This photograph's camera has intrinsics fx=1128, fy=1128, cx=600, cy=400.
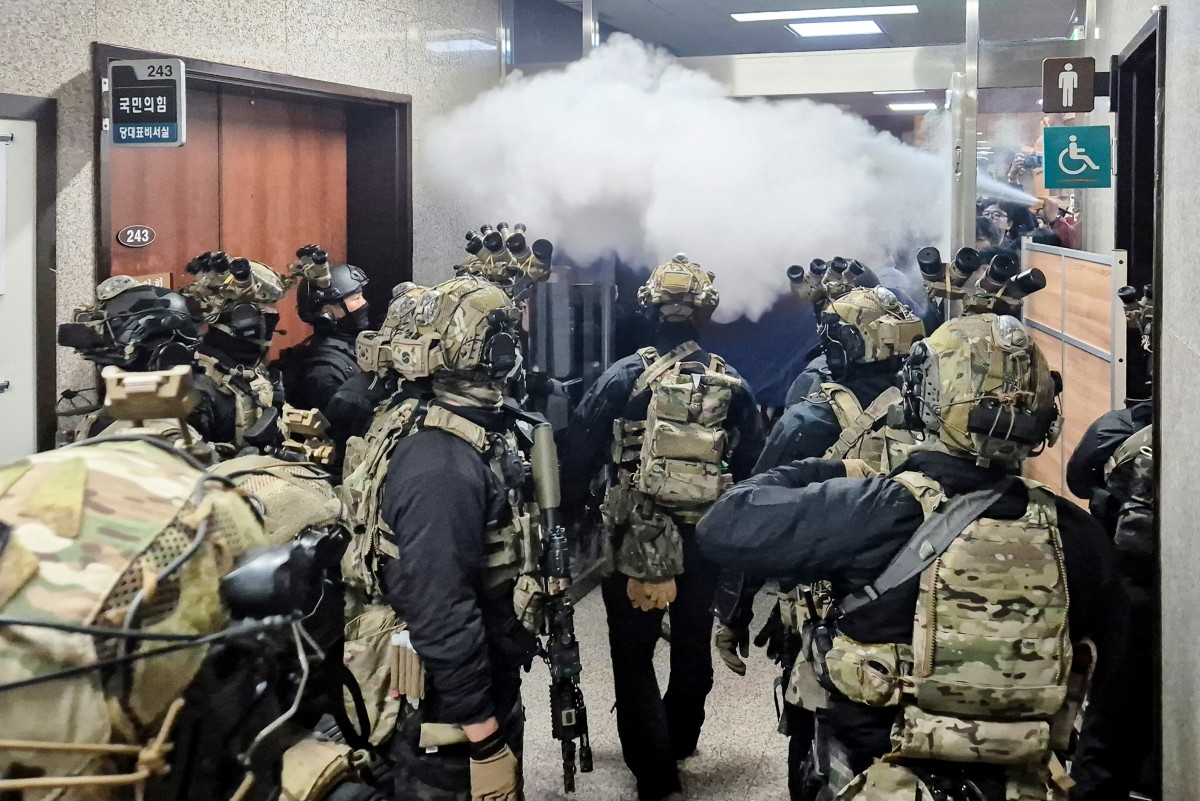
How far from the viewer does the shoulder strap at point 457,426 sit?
9.69ft

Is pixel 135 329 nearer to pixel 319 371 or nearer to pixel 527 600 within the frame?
pixel 319 371

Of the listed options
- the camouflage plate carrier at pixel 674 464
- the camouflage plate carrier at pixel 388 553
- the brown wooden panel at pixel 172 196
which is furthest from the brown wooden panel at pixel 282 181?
the camouflage plate carrier at pixel 388 553

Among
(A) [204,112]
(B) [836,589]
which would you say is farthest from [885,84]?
(B) [836,589]

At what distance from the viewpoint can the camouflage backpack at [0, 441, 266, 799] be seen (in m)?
1.15

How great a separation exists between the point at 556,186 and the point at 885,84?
1.99 metres

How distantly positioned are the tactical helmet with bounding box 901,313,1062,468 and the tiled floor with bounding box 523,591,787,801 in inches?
87.3

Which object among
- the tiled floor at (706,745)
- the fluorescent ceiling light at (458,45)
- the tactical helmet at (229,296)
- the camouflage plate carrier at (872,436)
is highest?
the fluorescent ceiling light at (458,45)

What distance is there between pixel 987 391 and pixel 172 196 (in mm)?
3654

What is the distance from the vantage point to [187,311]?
12.2 feet

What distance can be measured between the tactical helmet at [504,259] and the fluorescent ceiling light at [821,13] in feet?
10.7

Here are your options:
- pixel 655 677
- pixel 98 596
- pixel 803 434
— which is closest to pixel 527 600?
pixel 803 434

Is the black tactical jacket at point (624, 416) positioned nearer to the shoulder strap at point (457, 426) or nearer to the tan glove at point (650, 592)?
the tan glove at point (650, 592)

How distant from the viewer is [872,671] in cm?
247

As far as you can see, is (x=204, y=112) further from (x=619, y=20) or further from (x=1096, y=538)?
(x=1096, y=538)
